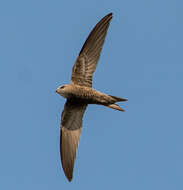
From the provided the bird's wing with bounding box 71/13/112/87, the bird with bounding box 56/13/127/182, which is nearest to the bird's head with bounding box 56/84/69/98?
the bird with bounding box 56/13/127/182

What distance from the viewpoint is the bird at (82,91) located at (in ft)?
65.9

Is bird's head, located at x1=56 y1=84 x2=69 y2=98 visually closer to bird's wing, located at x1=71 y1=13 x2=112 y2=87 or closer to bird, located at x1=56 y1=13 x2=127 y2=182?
bird, located at x1=56 y1=13 x2=127 y2=182

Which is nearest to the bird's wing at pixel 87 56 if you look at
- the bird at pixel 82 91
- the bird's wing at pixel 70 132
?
the bird at pixel 82 91

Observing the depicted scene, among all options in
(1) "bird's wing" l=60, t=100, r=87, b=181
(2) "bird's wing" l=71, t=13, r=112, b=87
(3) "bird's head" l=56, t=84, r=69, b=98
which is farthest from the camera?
(1) "bird's wing" l=60, t=100, r=87, b=181

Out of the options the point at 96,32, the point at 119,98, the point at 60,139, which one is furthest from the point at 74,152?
the point at 96,32

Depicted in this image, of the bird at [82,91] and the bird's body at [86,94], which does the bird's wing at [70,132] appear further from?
the bird's body at [86,94]

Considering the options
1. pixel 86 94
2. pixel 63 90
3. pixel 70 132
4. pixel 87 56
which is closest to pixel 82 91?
pixel 86 94

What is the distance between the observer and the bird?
65.9ft

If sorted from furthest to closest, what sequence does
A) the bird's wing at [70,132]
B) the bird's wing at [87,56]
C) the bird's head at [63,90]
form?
the bird's wing at [70,132] < the bird's wing at [87,56] < the bird's head at [63,90]

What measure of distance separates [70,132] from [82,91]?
1.32 meters

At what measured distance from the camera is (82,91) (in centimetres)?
2006

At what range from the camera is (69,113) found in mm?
20625

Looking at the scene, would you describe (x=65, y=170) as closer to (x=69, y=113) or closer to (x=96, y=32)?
(x=69, y=113)

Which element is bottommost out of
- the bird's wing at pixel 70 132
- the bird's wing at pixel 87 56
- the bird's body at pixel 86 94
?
the bird's wing at pixel 70 132
